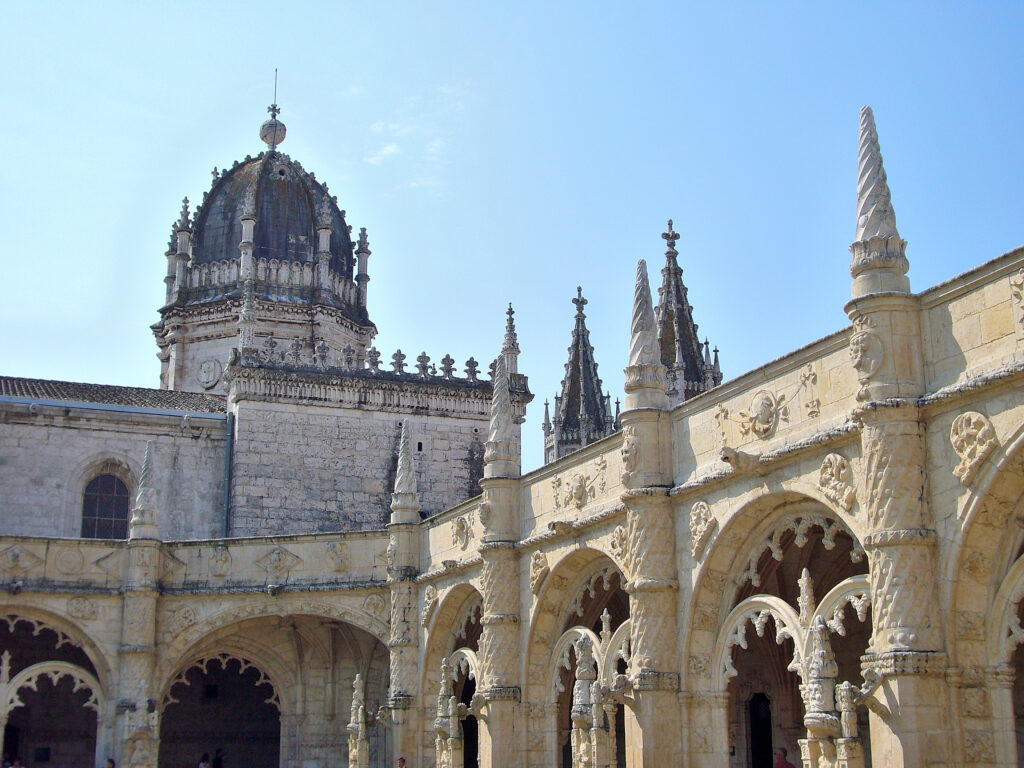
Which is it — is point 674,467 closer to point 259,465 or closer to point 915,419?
point 915,419

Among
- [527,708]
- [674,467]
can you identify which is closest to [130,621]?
[527,708]

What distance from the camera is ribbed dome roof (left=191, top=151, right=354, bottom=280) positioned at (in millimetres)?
38656

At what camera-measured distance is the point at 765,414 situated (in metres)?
15.4

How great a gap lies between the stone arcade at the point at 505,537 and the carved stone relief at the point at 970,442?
3 cm

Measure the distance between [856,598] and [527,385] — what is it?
20417 millimetres

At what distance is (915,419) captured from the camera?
12930 mm

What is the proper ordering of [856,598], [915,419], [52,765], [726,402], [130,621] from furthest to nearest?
[52,765] → [130,621] → [726,402] → [856,598] → [915,419]

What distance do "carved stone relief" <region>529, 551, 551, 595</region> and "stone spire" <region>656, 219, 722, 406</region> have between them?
15.2 m

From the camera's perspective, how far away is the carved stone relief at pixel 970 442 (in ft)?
40.0

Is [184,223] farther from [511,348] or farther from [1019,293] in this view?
[1019,293]

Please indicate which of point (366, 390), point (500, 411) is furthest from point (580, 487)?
point (366, 390)

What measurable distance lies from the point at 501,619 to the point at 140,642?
25.6ft

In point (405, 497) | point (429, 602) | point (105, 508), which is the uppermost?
point (105, 508)

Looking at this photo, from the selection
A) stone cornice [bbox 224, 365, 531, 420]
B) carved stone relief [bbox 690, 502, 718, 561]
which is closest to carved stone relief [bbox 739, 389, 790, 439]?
carved stone relief [bbox 690, 502, 718, 561]
